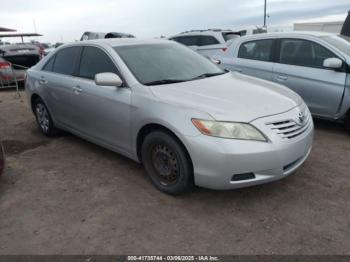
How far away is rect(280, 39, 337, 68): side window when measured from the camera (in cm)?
518

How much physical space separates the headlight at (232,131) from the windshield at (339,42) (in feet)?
9.80

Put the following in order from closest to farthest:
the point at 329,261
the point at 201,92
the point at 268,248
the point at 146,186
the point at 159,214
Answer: the point at 329,261, the point at 268,248, the point at 159,214, the point at 201,92, the point at 146,186

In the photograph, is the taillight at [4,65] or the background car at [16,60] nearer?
the taillight at [4,65]

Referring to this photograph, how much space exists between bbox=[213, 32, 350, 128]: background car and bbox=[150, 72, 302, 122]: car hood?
1476 mm

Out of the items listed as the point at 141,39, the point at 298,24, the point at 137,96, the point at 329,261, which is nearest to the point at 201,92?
the point at 137,96

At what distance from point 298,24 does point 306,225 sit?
16.4 meters

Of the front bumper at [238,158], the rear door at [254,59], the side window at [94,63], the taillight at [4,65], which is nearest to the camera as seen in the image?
the front bumper at [238,158]

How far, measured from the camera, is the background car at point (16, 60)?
10000 millimetres

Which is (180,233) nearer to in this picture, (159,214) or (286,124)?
(159,214)

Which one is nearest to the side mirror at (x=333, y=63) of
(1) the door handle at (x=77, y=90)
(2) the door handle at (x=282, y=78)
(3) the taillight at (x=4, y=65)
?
(2) the door handle at (x=282, y=78)

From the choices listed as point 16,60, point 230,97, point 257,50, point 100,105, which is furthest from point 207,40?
point 230,97

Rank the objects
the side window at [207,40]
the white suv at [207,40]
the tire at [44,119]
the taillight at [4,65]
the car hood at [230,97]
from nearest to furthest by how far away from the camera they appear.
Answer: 1. the car hood at [230,97]
2. the tire at [44,119]
3. the taillight at [4,65]
4. the white suv at [207,40]
5. the side window at [207,40]

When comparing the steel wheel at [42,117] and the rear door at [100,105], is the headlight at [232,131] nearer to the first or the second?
the rear door at [100,105]

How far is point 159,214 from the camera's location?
10.5ft
